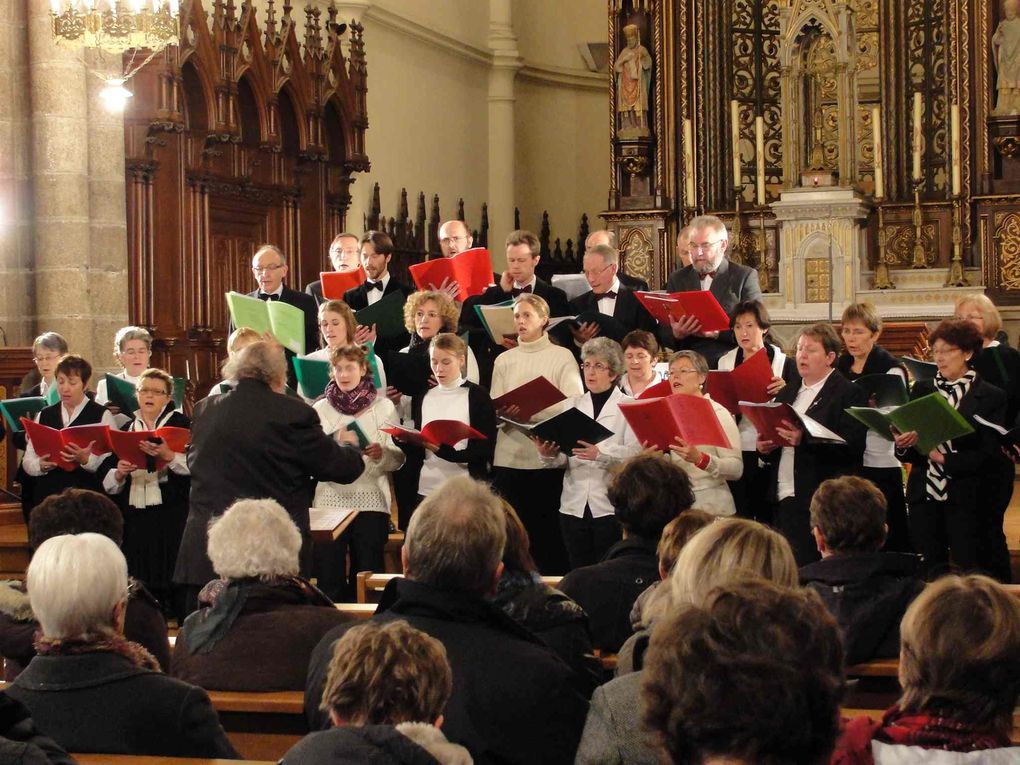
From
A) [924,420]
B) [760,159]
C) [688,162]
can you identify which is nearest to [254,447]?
[924,420]

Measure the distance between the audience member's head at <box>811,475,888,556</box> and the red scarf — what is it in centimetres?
148

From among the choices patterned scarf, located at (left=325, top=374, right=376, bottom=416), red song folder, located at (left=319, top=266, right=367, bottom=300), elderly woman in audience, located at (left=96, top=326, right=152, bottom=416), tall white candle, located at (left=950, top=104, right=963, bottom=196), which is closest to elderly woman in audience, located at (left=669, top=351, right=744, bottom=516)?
patterned scarf, located at (left=325, top=374, right=376, bottom=416)

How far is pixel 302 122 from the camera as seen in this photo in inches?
430

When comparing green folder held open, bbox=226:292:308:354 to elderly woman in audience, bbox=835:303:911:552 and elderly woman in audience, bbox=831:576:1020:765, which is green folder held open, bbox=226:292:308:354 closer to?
elderly woman in audience, bbox=835:303:911:552

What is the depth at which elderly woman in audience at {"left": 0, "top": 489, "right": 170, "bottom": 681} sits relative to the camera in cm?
347

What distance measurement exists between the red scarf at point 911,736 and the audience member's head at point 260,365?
288 cm

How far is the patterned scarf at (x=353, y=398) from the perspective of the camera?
593 cm

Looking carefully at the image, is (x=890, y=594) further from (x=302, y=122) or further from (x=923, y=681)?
(x=302, y=122)

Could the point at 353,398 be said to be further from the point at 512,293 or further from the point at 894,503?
the point at 894,503

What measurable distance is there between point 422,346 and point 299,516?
73.7 inches

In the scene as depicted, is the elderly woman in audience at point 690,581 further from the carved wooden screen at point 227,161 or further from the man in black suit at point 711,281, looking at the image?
the carved wooden screen at point 227,161

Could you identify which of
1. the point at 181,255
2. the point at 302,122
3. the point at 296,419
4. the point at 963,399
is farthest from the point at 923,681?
the point at 302,122

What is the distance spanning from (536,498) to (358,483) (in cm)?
81

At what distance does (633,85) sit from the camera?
13312mm
